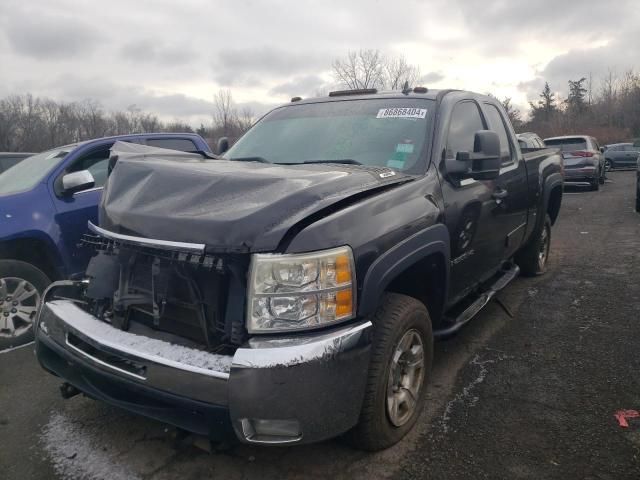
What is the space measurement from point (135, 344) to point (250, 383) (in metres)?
0.67

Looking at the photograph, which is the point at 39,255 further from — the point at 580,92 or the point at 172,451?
the point at 580,92

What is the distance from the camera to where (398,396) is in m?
2.70

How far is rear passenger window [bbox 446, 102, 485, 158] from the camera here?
11.6 feet

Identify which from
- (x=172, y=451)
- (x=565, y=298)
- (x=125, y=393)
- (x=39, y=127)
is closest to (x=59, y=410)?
(x=172, y=451)

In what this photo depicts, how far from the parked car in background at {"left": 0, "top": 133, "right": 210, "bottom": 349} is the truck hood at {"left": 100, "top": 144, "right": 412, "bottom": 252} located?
1858 mm

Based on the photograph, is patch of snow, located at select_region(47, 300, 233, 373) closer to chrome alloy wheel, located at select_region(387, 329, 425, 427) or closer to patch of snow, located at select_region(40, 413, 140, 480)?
patch of snow, located at select_region(40, 413, 140, 480)

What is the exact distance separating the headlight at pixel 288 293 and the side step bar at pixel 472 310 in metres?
1.32

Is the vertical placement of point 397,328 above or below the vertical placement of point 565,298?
above

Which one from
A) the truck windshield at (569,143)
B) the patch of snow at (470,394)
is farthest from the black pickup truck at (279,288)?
the truck windshield at (569,143)

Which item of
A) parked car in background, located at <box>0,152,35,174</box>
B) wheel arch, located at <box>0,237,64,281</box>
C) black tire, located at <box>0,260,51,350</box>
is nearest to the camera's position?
black tire, located at <box>0,260,51,350</box>

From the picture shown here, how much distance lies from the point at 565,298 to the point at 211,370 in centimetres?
438

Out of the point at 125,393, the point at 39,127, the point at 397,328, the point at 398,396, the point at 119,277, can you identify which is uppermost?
the point at 39,127

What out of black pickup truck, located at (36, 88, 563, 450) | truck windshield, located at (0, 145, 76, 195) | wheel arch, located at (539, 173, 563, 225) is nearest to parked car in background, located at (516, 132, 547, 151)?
wheel arch, located at (539, 173, 563, 225)

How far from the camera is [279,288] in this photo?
2156 millimetres
